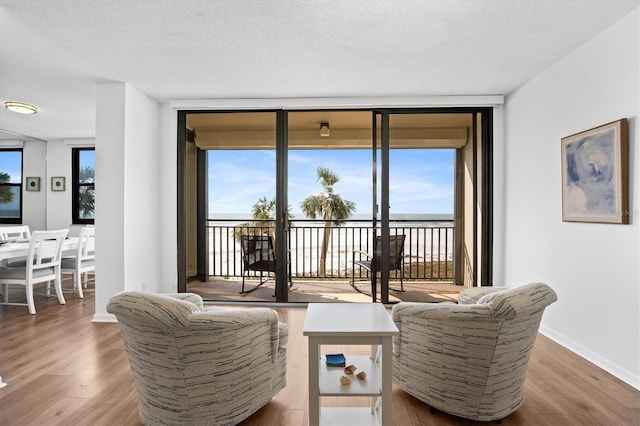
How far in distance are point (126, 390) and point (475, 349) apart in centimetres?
214

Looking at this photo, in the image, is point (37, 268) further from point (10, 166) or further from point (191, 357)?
point (191, 357)

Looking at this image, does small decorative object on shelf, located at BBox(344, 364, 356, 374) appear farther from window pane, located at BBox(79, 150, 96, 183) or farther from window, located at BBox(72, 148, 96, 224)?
window pane, located at BBox(79, 150, 96, 183)

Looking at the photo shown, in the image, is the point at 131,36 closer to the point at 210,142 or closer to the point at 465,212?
the point at 210,142

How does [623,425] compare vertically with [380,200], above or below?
below

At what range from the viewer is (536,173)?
12.0 feet

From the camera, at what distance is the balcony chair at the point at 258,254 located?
4.73 m

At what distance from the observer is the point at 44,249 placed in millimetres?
4383

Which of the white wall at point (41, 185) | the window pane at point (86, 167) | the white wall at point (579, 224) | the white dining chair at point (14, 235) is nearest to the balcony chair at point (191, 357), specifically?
the white wall at point (579, 224)

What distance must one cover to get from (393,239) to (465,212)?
36.5 inches

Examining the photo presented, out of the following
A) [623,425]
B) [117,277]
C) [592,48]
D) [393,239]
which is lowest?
[623,425]

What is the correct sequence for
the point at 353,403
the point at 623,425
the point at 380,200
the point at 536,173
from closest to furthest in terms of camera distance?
1. the point at 623,425
2. the point at 353,403
3. the point at 536,173
4. the point at 380,200

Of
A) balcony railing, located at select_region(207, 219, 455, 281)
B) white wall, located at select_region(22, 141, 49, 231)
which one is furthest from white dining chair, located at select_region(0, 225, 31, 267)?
balcony railing, located at select_region(207, 219, 455, 281)

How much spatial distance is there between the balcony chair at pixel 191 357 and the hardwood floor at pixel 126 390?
0.76 feet

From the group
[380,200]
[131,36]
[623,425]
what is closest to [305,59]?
[131,36]
